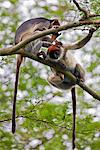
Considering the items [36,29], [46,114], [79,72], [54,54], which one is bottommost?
[46,114]

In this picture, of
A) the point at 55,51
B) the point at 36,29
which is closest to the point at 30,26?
the point at 36,29

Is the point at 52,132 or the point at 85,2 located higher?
the point at 85,2

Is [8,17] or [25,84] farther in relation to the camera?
[8,17]

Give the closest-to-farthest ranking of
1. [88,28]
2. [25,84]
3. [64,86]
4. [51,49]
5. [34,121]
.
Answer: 1. [88,28]
2. [34,121]
3. [51,49]
4. [64,86]
5. [25,84]

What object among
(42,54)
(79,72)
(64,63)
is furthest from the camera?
(79,72)

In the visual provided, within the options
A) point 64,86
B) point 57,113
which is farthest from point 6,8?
point 57,113

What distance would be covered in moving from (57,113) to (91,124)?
0.43m

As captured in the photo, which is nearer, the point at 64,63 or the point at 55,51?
the point at 55,51

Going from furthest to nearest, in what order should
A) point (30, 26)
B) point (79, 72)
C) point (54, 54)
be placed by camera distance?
point (30, 26) → point (79, 72) → point (54, 54)

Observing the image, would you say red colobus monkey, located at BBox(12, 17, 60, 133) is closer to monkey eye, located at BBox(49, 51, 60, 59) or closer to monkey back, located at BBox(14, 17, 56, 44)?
monkey back, located at BBox(14, 17, 56, 44)

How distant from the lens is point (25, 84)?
711cm

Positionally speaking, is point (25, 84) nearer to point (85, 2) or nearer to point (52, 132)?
point (52, 132)

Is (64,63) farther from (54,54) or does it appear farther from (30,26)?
(30,26)

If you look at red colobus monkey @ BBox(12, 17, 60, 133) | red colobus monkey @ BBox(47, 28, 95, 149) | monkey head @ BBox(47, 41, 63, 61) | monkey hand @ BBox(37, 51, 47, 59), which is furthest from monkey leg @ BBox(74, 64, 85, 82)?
monkey hand @ BBox(37, 51, 47, 59)
